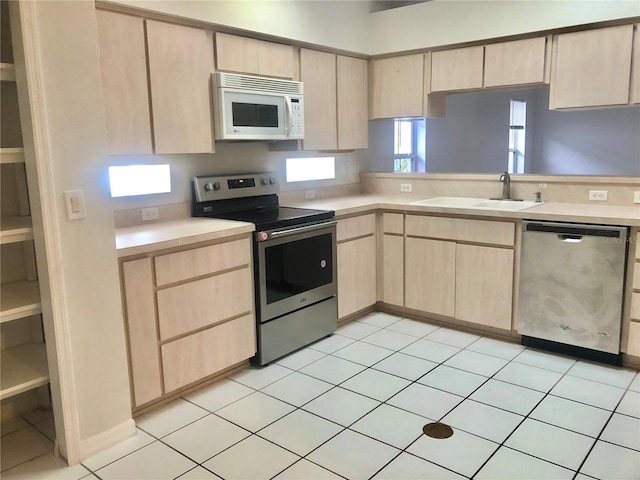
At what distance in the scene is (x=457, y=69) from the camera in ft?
12.8

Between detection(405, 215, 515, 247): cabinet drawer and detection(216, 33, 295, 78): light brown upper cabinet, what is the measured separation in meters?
1.45

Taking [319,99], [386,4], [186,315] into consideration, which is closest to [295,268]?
[186,315]

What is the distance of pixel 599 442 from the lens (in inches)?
90.8

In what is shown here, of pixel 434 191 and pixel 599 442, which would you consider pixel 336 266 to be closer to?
pixel 434 191

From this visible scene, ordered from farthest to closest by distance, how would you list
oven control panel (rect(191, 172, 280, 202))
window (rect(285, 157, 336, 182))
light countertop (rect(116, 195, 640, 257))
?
window (rect(285, 157, 336, 182)) < oven control panel (rect(191, 172, 280, 202)) < light countertop (rect(116, 195, 640, 257))

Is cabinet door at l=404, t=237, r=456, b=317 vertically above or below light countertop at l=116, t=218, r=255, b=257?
below

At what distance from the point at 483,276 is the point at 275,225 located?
153 centimetres

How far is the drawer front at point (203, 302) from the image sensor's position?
2.62m

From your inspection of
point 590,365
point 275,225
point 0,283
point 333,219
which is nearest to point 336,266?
point 333,219

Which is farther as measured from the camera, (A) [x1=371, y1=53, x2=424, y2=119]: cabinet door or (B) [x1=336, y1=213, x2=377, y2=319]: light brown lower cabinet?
(A) [x1=371, y1=53, x2=424, y2=119]: cabinet door

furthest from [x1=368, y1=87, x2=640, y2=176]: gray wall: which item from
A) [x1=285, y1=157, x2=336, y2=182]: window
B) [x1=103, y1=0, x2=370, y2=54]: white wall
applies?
[x1=103, y1=0, x2=370, y2=54]: white wall

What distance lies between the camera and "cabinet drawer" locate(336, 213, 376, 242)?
146 inches

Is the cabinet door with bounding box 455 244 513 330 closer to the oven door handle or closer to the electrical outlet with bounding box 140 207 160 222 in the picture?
the oven door handle

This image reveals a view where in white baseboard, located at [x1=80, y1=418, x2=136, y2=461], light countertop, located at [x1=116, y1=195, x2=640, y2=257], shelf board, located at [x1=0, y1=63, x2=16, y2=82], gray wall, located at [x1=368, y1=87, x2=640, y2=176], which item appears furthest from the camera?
gray wall, located at [x1=368, y1=87, x2=640, y2=176]
